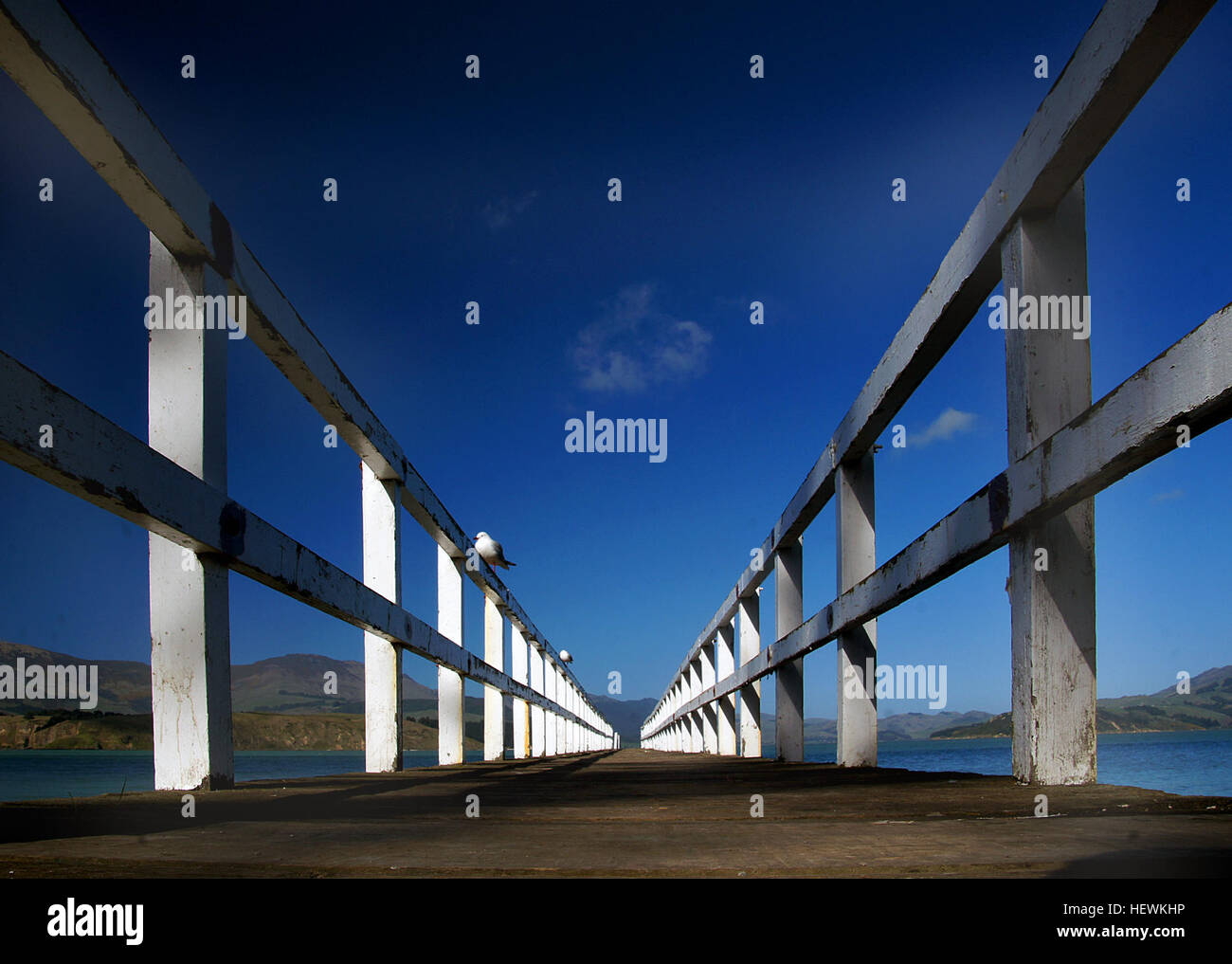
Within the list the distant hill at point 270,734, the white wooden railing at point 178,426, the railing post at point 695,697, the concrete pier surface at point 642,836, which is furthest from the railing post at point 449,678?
the distant hill at point 270,734

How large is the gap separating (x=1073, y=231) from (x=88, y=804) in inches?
145

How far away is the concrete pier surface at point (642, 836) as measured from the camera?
55.3 inches

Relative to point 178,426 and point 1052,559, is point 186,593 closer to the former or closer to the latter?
point 178,426

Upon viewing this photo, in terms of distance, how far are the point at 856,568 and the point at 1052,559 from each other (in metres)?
2.72

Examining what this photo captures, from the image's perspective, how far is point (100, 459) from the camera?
95.5 inches

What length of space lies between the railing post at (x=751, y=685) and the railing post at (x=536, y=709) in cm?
591

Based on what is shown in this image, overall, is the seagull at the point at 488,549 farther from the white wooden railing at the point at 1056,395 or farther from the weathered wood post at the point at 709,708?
the white wooden railing at the point at 1056,395

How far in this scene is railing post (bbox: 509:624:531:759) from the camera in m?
14.1

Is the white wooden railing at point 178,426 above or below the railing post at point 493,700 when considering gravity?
above

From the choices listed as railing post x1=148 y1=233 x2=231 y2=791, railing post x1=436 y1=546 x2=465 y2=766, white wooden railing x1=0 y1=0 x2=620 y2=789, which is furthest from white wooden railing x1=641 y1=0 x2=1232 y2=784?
railing post x1=436 y1=546 x2=465 y2=766

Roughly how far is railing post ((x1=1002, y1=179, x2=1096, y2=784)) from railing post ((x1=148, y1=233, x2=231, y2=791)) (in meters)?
2.95

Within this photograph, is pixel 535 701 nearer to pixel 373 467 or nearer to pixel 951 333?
pixel 373 467
